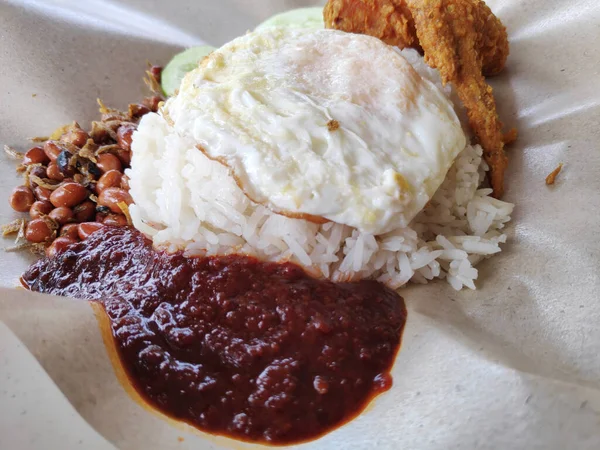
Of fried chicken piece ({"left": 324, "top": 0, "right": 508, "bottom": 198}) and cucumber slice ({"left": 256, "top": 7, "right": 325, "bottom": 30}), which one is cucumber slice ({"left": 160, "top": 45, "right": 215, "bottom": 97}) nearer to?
cucumber slice ({"left": 256, "top": 7, "right": 325, "bottom": 30})

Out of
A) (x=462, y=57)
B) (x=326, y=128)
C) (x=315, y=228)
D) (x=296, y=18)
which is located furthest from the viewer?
(x=296, y=18)

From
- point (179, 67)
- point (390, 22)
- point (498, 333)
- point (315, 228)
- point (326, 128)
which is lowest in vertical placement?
point (498, 333)

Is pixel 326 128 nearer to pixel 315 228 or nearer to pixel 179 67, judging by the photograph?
pixel 315 228

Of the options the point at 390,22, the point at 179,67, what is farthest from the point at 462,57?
the point at 179,67

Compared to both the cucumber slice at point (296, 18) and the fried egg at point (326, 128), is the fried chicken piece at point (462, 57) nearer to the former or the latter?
the fried egg at point (326, 128)

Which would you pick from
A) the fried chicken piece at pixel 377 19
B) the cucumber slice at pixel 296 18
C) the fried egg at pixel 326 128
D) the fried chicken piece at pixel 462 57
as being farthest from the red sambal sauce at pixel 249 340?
the cucumber slice at pixel 296 18

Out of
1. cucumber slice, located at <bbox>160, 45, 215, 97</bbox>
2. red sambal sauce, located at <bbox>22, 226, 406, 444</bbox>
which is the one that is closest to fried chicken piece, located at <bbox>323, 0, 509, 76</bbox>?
cucumber slice, located at <bbox>160, 45, 215, 97</bbox>
